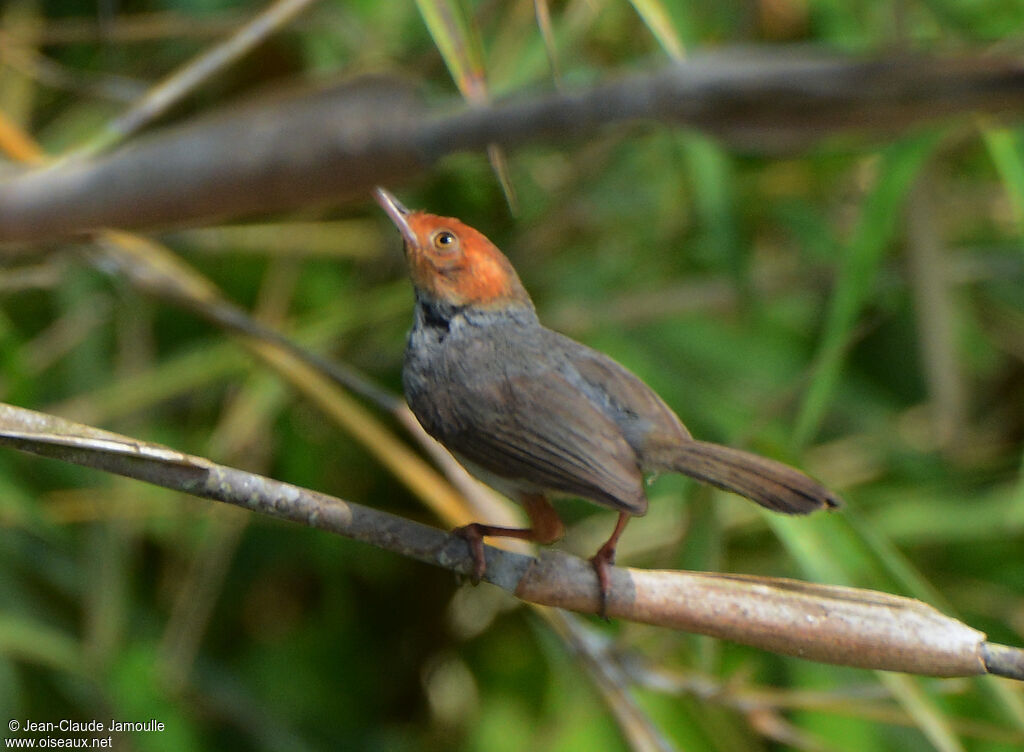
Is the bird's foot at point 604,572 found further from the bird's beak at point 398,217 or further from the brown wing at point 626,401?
the bird's beak at point 398,217

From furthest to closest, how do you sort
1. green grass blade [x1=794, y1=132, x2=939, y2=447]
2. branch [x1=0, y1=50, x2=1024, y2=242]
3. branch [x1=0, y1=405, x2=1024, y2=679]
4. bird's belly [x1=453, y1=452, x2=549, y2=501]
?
1. green grass blade [x1=794, y1=132, x2=939, y2=447]
2. bird's belly [x1=453, y1=452, x2=549, y2=501]
3. branch [x1=0, y1=405, x2=1024, y2=679]
4. branch [x1=0, y1=50, x2=1024, y2=242]

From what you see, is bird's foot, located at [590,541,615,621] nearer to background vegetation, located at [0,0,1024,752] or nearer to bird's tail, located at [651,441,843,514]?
bird's tail, located at [651,441,843,514]

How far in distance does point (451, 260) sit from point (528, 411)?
1.33 feet

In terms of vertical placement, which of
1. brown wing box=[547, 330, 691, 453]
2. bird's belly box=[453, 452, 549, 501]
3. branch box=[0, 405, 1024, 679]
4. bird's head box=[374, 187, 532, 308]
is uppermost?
bird's head box=[374, 187, 532, 308]

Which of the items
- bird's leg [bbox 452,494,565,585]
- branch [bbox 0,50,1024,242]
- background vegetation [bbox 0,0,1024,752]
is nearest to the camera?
branch [bbox 0,50,1024,242]

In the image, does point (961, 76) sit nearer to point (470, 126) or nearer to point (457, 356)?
point (470, 126)

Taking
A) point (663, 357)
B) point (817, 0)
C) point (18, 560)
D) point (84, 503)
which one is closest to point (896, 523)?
point (663, 357)

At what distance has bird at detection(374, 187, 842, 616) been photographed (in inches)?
67.9

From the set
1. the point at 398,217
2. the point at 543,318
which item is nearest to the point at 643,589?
the point at 398,217

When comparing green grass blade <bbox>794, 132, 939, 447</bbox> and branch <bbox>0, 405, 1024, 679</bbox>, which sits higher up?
green grass blade <bbox>794, 132, 939, 447</bbox>

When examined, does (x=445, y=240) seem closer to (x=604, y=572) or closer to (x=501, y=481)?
(x=501, y=481)

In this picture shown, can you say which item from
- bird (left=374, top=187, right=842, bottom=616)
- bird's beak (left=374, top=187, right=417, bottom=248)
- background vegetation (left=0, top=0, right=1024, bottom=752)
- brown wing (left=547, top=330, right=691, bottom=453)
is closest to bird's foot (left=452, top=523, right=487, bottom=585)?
bird (left=374, top=187, right=842, bottom=616)

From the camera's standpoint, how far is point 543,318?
416 cm

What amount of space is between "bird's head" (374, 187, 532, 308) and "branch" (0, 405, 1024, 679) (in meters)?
0.52
